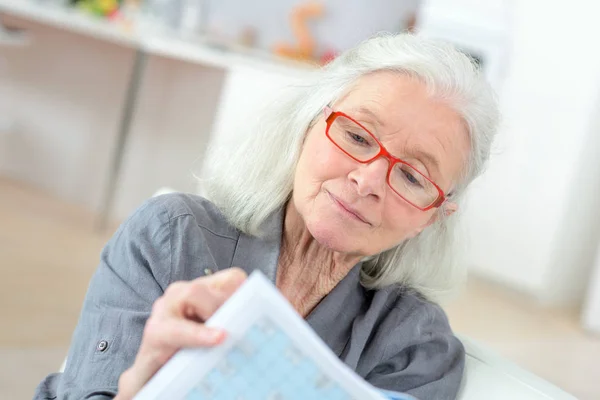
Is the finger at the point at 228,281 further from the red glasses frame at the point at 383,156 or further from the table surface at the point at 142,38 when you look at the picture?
the table surface at the point at 142,38

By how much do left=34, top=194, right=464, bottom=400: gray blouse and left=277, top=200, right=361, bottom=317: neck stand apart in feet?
0.06

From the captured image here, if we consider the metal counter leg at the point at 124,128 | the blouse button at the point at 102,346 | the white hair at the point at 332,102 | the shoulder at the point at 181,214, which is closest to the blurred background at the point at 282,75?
the metal counter leg at the point at 124,128

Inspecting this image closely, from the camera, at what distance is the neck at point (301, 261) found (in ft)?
4.40

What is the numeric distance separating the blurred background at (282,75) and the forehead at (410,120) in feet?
9.09

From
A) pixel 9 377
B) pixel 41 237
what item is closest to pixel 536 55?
pixel 41 237

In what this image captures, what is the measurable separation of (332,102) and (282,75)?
2.70 metres

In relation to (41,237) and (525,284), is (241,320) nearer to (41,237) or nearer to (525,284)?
(41,237)

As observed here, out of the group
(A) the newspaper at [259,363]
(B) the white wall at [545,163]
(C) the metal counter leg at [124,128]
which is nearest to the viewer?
(A) the newspaper at [259,363]

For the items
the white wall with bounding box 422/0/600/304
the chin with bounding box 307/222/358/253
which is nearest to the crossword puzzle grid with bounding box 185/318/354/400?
the chin with bounding box 307/222/358/253

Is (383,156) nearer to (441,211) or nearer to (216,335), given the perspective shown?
(441,211)

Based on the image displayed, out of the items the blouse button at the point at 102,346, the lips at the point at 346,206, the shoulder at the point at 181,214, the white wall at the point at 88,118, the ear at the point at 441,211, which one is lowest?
the white wall at the point at 88,118

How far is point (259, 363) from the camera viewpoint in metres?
0.84

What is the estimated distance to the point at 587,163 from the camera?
464cm

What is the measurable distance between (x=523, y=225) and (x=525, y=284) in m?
0.31
